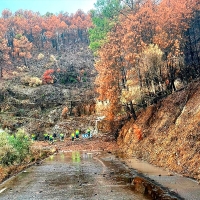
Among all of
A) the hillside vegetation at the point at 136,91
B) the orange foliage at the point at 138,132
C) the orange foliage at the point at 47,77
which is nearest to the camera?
the hillside vegetation at the point at 136,91

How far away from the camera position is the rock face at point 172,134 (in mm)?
14320

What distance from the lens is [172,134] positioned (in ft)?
60.1

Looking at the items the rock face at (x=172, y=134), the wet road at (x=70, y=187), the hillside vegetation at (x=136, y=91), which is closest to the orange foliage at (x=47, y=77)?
the hillside vegetation at (x=136, y=91)

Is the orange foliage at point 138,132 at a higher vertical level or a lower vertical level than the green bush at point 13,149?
higher

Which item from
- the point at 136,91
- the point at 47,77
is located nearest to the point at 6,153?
the point at 136,91

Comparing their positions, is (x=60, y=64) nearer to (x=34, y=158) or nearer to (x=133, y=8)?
(x=133, y=8)

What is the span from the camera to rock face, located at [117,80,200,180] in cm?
1432

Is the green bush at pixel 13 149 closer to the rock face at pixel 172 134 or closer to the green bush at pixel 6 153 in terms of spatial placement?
the green bush at pixel 6 153

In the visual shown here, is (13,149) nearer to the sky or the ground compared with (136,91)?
nearer to the ground

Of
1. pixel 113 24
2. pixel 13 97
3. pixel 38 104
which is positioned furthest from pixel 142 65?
pixel 13 97

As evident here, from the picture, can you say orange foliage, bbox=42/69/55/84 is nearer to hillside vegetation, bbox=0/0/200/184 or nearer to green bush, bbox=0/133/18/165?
hillside vegetation, bbox=0/0/200/184

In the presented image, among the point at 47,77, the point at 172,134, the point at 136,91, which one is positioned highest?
the point at 47,77

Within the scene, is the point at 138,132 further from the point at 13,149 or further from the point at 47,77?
the point at 47,77

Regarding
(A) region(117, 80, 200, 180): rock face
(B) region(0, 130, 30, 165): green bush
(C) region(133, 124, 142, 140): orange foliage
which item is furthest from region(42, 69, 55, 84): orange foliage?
(B) region(0, 130, 30, 165): green bush
